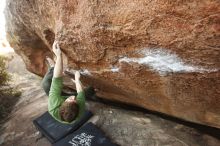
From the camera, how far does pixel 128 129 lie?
5.77 meters

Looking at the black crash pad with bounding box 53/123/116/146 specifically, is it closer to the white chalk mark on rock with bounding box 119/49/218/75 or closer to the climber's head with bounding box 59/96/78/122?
the climber's head with bounding box 59/96/78/122

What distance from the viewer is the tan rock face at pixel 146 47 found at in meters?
3.58

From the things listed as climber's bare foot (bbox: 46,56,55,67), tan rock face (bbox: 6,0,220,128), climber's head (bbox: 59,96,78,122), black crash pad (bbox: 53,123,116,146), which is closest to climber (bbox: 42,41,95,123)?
climber's head (bbox: 59,96,78,122)

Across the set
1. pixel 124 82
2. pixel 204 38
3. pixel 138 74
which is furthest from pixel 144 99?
pixel 204 38

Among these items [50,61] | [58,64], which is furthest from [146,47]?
[50,61]

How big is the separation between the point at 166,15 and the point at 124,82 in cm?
184

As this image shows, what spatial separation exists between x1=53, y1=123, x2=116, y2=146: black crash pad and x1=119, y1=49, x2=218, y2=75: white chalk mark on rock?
1824 mm

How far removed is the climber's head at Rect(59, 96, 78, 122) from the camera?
4.96 m

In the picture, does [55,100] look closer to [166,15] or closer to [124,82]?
[124,82]

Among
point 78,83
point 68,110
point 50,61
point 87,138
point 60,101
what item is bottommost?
point 87,138

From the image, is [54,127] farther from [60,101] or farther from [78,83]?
[78,83]

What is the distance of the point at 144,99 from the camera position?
5.49 metres

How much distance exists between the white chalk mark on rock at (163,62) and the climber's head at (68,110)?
1.29 m

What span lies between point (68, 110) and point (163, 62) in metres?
1.74
